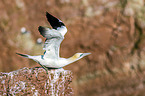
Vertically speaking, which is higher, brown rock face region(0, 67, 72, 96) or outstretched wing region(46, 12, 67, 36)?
outstretched wing region(46, 12, 67, 36)

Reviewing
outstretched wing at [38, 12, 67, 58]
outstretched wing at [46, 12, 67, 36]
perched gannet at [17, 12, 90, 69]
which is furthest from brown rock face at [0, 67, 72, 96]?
outstretched wing at [46, 12, 67, 36]

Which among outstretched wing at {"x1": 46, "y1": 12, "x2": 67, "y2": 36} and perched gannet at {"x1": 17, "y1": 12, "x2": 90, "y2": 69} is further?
outstretched wing at {"x1": 46, "y1": 12, "x2": 67, "y2": 36}

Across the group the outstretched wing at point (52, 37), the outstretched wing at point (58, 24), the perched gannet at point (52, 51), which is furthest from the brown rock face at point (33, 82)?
the outstretched wing at point (58, 24)

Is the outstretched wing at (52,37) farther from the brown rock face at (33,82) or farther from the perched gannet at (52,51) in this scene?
the brown rock face at (33,82)

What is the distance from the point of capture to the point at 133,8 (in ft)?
15.2

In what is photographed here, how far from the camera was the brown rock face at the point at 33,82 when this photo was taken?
6.57 feet

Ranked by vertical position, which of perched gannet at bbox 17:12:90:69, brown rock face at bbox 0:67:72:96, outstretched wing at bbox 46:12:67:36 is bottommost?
brown rock face at bbox 0:67:72:96

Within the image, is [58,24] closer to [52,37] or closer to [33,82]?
[52,37]

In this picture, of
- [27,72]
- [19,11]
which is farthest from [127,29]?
[27,72]

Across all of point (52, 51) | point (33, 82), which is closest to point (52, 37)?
point (52, 51)

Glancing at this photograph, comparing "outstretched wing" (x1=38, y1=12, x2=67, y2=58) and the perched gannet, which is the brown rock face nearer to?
the perched gannet

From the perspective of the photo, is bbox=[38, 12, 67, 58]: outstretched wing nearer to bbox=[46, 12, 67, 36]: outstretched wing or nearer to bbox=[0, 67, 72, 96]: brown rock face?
bbox=[46, 12, 67, 36]: outstretched wing

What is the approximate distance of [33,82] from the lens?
2.04 m

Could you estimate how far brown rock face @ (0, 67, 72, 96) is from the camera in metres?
2.00
